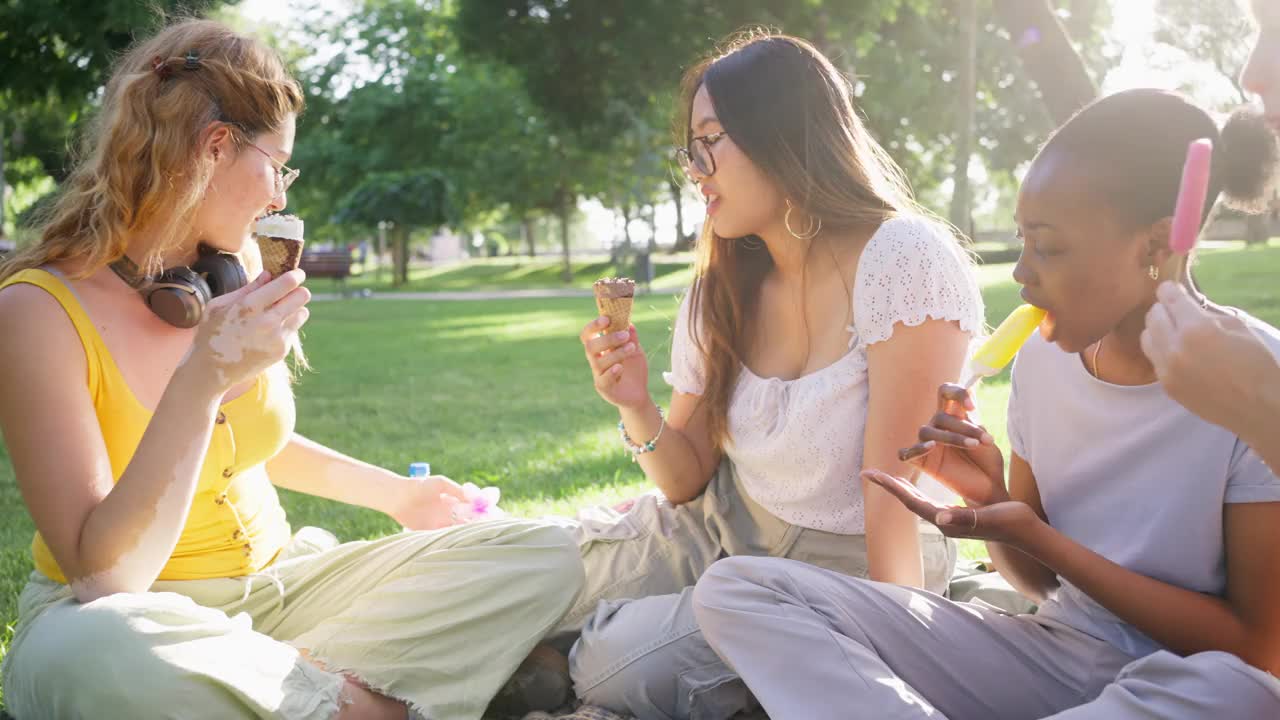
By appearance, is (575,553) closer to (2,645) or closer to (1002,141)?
(2,645)

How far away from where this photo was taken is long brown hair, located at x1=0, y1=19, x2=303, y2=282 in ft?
9.50

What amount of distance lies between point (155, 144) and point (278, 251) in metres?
0.40

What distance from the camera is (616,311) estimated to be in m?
3.41

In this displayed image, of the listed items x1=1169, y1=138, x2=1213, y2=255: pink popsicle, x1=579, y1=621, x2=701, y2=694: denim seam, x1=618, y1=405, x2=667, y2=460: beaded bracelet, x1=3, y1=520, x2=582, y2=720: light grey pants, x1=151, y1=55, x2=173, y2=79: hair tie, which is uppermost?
x1=151, y1=55, x2=173, y2=79: hair tie

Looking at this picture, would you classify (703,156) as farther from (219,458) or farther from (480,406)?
(480,406)

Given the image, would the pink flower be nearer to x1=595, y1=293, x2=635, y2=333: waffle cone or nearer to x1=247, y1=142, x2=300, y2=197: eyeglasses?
x1=595, y1=293, x2=635, y2=333: waffle cone

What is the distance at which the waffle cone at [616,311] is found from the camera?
339 cm

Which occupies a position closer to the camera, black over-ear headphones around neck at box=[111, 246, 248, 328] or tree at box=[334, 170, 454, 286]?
black over-ear headphones around neck at box=[111, 246, 248, 328]

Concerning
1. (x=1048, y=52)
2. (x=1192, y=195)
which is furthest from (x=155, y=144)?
(x=1048, y=52)

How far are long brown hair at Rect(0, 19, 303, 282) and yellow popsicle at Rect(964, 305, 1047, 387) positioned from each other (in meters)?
1.85

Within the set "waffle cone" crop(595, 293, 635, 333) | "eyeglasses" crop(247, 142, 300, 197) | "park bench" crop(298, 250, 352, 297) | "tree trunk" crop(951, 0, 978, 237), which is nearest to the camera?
"eyeglasses" crop(247, 142, 300, 197)

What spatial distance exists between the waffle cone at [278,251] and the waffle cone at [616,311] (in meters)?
0.86

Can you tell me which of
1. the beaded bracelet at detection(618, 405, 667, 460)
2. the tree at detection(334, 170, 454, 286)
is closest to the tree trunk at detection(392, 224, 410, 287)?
the tree at detection(334, 170, 454, 286)

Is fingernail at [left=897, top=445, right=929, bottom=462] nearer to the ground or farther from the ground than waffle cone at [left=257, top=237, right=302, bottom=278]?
nearer to the ground
